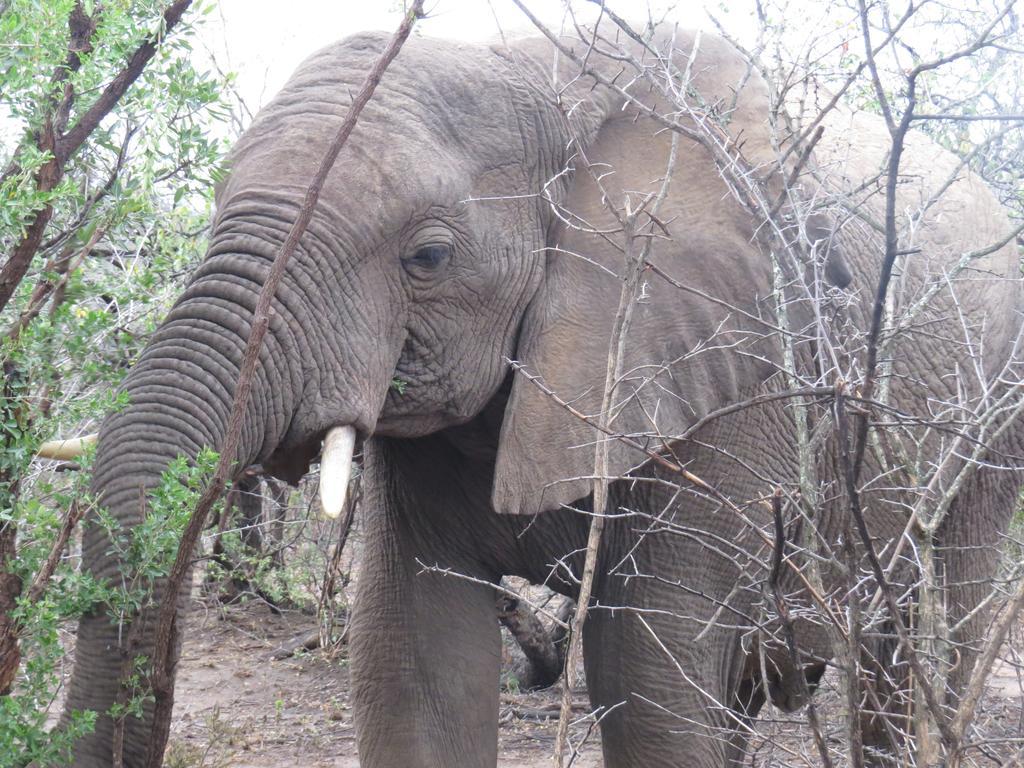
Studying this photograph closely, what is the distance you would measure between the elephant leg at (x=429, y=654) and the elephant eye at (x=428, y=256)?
2.77ft

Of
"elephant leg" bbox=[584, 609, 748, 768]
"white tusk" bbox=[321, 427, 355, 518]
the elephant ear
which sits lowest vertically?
"elephant leg" bbox=[584, 609, 748, 768]

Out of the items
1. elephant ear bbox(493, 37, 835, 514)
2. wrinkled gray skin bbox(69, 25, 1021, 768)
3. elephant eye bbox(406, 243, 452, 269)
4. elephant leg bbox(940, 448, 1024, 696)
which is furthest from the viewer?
elephant leg bbox(940, 448, 1024, 696)

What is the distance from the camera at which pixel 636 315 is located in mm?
3482

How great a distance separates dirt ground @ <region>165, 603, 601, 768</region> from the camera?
509 cm

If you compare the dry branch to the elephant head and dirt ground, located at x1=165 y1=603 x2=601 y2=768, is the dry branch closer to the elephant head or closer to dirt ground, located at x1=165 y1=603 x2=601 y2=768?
the elephant head

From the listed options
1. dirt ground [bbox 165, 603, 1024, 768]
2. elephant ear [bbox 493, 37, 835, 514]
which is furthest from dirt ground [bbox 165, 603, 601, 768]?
elephant ear [bbox 493, 37, 835, 514]

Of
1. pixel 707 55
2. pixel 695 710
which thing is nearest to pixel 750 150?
pixel 707 55

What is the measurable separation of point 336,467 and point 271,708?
3101 mm

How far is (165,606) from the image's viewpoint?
2340 millimetres

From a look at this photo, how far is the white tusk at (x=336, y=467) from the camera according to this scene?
2.86 meters

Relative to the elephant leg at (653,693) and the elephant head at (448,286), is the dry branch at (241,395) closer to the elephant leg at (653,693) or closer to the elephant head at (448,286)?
the elephant head at (448,286)

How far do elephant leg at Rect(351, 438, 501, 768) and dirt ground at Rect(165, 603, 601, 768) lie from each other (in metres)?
0.91

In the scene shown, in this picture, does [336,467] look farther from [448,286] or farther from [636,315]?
[636,315]

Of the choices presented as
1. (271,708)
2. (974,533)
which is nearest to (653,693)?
(974,533)
